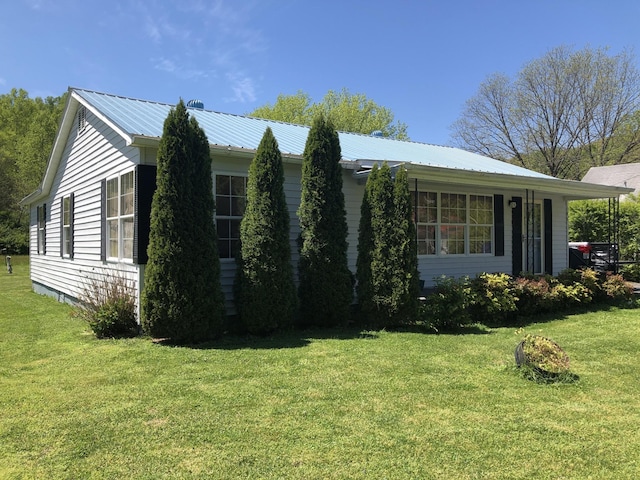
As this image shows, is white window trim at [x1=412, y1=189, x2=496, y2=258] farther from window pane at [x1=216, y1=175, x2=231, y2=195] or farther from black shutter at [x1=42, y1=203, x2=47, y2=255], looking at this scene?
black shutter at [x1=42, y1=203, x2=47, y2=255]

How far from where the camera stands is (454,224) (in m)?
10.6

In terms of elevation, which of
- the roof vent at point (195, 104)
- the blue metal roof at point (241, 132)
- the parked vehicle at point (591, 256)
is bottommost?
the parked vehicle at point (591, 256)

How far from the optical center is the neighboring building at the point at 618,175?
27.3 metres

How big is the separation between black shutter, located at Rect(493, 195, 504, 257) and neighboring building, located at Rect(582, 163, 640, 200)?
20541 mm

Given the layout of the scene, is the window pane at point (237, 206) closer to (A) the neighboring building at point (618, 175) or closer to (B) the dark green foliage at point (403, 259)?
(B) the dark green foliage at point (403, 259)

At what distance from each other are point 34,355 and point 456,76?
23375 mm

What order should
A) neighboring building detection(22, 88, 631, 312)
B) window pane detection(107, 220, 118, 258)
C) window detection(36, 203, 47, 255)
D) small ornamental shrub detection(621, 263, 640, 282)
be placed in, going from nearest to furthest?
neighboring building detection(22, 88, 631, 312)
window pane detection(107, 220, 118, 258)
small ornamental shrub detection(621, 263, 640, 282)
window detection(36, 203, 47, 255)

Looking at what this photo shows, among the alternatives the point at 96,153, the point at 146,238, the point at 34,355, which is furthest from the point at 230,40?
the point at 34,355

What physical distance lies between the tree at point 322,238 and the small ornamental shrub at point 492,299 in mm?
2322

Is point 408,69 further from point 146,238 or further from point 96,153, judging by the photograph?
point 146,238

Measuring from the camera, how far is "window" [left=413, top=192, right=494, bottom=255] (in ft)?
33.5

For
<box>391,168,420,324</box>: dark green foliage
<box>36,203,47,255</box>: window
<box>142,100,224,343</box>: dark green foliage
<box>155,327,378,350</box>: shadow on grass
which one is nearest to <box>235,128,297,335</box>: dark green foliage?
<box>155,327,378,350</box>: shadow on grass

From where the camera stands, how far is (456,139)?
3450 cm

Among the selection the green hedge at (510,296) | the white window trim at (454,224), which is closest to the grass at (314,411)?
the green hedge at (510,296)
